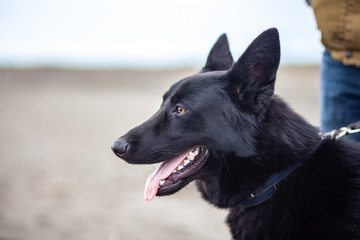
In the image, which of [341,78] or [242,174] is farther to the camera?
[341,78]

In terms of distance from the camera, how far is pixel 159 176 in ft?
7.70

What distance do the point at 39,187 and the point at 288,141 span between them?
3707 millimetres

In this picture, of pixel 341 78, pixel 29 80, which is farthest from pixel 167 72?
pixel 341 78

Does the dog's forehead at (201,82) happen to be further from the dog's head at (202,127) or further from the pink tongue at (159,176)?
the pink tongue at (159,176)

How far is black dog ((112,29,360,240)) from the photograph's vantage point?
206 cm

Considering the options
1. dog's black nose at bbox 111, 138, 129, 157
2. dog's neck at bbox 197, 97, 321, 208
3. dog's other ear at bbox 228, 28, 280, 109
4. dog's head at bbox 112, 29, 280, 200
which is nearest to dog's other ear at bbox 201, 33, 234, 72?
dog's head at bbox 112, 29, 280, 200

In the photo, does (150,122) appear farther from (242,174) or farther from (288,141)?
(288,141)

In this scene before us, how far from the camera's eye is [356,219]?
200 centimetres

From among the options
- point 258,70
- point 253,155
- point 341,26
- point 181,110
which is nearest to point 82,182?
point 181,110

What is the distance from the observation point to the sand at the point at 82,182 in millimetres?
3832

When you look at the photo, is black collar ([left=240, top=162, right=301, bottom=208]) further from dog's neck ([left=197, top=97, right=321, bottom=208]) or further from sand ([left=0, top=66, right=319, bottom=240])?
sand ([left=0, top=66, right=319, bottom=240])

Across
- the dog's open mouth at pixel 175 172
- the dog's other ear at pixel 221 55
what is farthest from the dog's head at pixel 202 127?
the dog's other ear at pixel 221 55

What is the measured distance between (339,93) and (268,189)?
0.89 meters

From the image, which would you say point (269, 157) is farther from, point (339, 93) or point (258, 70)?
point (339, 93)
